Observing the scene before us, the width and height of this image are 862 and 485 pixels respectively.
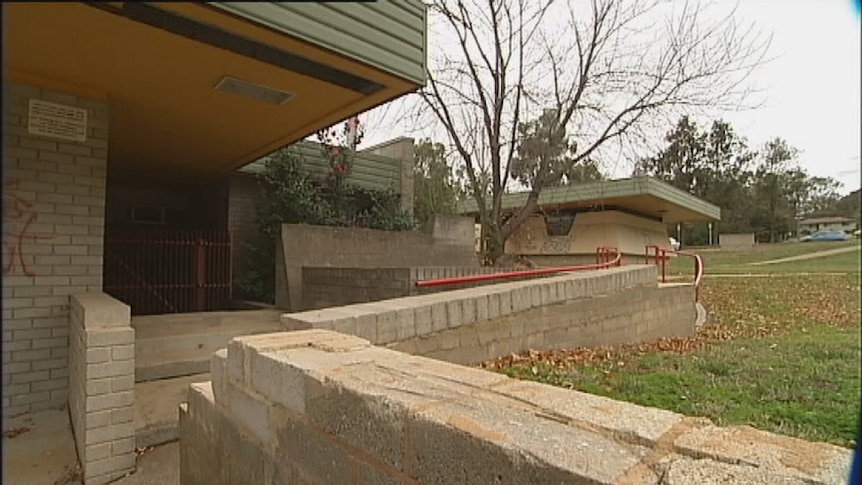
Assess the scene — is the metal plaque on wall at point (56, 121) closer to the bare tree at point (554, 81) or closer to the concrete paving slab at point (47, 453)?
the concrete paving slab at point (47, 453)

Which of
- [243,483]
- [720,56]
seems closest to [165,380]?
[243,483]

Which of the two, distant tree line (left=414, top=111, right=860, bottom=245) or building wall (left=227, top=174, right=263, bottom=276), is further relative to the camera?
building wall (left=227, top=174, right=263, bottom=276)

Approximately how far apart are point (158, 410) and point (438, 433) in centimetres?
328

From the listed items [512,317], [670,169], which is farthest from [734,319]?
[512,317]

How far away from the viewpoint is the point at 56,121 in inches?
34.2

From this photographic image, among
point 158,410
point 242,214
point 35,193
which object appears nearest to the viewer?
point 35,193

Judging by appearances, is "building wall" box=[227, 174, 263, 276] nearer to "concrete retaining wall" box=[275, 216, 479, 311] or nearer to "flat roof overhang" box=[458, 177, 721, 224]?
"concrete retaining wall" box=[275, 216, 479, 311]

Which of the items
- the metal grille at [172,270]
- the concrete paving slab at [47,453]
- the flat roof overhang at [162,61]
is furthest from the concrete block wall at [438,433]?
the metal grille at [172,270]

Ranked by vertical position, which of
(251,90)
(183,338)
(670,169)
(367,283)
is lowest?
(183,338)

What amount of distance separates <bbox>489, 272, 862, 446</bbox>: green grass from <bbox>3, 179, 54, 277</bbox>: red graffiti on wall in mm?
2260

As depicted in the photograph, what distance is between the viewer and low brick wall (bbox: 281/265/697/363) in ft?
12.4

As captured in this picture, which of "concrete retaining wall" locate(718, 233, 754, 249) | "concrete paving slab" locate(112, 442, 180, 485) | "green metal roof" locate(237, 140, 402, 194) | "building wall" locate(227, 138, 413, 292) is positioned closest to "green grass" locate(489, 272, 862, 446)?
"concrete retaining wall" locate(718, 233, 754, 249)

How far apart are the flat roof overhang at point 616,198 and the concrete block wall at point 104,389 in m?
8.96

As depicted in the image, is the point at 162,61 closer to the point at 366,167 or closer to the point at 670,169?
the point at 366,167
